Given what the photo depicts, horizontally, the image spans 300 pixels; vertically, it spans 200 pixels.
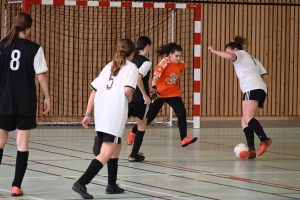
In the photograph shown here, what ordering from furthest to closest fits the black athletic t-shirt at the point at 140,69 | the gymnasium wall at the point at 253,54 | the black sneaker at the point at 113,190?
the gymnasium wall at the point at 253,54
the black athletic t-shirt at the point at 140,69
the black sneaker at the point at 113,190

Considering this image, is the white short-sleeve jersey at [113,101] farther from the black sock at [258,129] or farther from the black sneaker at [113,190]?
the black sock at [258,129]

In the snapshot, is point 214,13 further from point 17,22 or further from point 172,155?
point 17,22

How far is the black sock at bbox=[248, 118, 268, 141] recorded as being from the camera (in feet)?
25.2

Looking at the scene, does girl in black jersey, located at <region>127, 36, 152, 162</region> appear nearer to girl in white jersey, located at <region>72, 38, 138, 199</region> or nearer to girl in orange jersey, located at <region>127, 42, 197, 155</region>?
girl in orange jersey, located at <region>127, 42, 197, 155</region>

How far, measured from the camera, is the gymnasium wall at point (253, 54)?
47.7ft

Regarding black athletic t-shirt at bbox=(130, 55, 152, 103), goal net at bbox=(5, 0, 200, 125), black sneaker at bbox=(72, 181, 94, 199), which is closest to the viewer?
black sneaker at bbox=(72, 181, 94, 199)

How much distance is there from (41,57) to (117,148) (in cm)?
97

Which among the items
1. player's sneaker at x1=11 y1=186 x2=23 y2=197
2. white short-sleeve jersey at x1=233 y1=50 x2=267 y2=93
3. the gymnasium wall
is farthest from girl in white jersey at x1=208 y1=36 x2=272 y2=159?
the gymnasium wall

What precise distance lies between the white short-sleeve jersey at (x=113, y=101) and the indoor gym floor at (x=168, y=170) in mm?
602

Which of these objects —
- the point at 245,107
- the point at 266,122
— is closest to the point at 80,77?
the point at 266,122

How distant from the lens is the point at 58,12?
13445 mm

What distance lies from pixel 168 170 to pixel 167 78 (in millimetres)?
2105

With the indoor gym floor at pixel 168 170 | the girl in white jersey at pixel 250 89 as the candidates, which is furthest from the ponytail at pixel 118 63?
the girl in white jersey at pixel 250 89

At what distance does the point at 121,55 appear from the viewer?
514 centimetres
